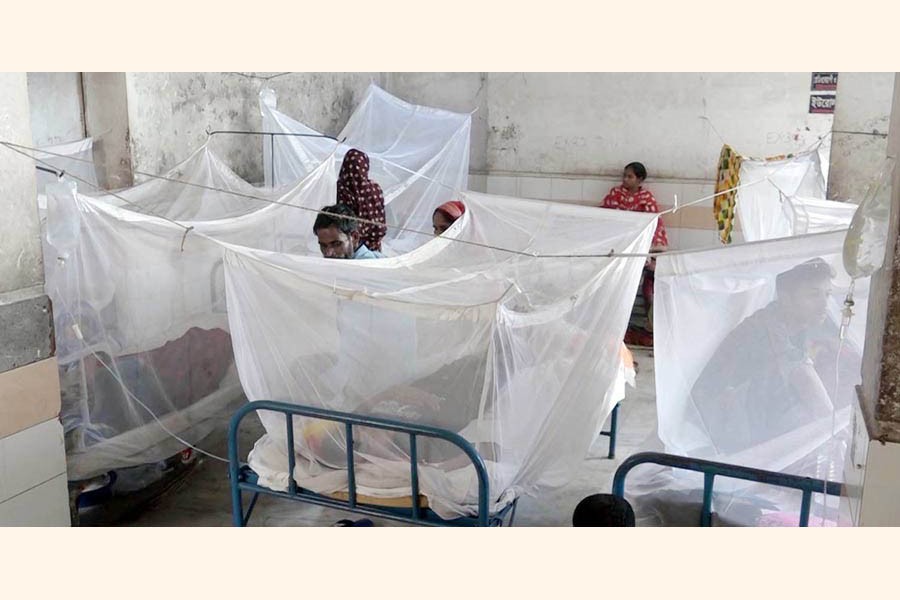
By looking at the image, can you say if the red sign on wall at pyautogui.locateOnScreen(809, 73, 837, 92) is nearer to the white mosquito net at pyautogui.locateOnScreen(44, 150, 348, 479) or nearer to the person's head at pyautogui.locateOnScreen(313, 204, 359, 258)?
the person's head at pyautogui.locateOnScreen(313, 204, 359, 258)

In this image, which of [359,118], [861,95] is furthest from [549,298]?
[359,118]

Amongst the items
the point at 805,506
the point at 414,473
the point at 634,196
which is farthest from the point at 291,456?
the point at 634,196

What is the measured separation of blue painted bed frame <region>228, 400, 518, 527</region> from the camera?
257 cm

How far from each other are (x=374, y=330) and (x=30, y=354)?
3.49ft

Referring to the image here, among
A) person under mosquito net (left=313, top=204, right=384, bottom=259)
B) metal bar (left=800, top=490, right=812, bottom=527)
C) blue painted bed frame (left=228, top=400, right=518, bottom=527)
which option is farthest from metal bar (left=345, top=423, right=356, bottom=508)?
metal bar (left=800, top=490, right=812, bottom=527)

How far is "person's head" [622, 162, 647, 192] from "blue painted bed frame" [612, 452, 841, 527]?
4.85 m

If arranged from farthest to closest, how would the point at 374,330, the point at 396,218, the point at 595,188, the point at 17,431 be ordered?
the point at 595,188 → the point at 396,218 → the point at 374,330 → the point at 17,431

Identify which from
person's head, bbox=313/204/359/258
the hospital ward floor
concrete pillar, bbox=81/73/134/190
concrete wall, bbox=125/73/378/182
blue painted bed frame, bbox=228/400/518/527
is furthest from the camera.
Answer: concrete wall, bbox=125/73/378/182

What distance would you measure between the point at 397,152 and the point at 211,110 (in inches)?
58.4

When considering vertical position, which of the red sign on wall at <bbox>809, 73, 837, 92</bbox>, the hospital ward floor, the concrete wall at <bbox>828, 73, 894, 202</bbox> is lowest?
the hospital ward floor

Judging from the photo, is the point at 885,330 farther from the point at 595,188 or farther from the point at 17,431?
the point at 595,188

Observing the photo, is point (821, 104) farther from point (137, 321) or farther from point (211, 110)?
point (137, 321)

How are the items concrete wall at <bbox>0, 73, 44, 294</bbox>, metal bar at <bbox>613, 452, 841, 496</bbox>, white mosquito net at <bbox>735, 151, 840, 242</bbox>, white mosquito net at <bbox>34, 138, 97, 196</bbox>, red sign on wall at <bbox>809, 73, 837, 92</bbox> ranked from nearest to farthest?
1. metal bar at <bbox>613, 452, 841, 496</bbox>
2. concrete wall at <bbox>0, 73, 44, 294</bbox>
3. white mosquito net at <bbox>34, 138, 97, 196</bbox>
4. white mosquito net at <bbox>735, 151, 840, 242</bbox>
5. red sign on wall at <bbox>809, 73, 837, 92</bbox>

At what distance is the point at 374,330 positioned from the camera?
9.45ft
